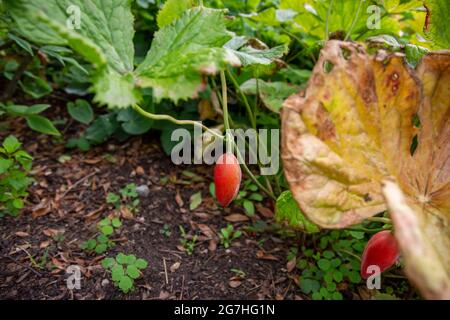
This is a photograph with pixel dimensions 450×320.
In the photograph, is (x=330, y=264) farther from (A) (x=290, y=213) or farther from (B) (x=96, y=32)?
(B) (x=96, y=32)

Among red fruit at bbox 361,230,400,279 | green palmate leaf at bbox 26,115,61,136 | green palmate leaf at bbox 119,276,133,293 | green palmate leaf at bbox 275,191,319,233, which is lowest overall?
green palmate leaf at bbox 119,276,133,293

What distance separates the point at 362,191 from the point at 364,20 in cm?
77

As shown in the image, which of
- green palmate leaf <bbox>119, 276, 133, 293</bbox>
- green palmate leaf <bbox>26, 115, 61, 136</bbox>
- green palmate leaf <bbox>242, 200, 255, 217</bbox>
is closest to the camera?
→ green palmate leaf <bbox>119, 276, 133, 293</bbox>

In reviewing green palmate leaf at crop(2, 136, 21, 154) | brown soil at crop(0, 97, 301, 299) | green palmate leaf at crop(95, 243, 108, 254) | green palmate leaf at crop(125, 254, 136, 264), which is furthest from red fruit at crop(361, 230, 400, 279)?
green palmate leaf at crop(2, 136, 21, 154)

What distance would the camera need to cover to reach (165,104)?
160cm

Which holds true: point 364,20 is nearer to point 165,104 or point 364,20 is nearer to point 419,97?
point 419,97

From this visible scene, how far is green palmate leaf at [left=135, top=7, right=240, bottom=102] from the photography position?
0.63 m

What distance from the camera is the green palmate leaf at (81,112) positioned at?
5.18 ft

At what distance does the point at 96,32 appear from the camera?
28.6 inches

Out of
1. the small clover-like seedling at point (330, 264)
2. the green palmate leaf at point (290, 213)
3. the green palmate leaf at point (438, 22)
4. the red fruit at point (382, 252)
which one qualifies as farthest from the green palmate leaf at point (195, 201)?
the green palmate leaf at point (438, 22)

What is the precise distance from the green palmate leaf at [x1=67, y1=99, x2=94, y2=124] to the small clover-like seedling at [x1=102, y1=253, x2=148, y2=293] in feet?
2.29

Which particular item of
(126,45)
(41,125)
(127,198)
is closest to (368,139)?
(126,45)

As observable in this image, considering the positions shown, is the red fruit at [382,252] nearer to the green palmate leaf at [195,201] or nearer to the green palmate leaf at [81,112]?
the green palmate leaf at [195,201]

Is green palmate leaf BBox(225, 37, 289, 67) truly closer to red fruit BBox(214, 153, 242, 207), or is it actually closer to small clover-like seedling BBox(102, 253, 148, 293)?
red fruit BBox(214, 153, 242, 207)
